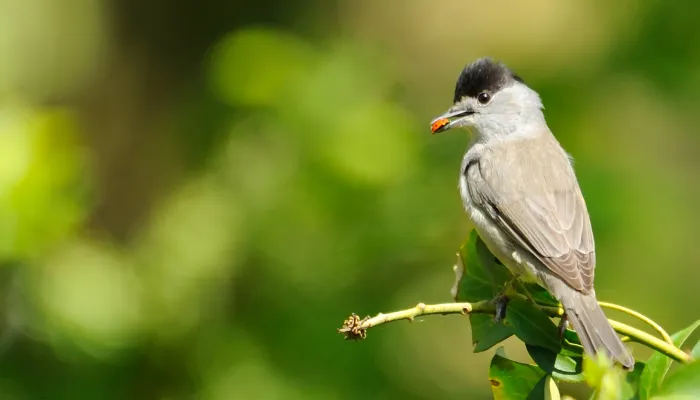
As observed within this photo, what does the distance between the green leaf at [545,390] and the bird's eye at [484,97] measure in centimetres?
198

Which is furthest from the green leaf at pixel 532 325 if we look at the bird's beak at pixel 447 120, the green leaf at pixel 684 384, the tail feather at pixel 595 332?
the bird's beak at pixel 447 120

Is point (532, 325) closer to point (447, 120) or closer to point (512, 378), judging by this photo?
point (512, 378)

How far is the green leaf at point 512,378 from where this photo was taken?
199 cm

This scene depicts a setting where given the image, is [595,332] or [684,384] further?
[595,332]

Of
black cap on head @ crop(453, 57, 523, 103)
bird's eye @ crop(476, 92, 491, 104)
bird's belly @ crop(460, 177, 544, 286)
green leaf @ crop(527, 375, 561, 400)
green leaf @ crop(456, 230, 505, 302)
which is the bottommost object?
green leaf @ crop(527, 375, 561, 400)

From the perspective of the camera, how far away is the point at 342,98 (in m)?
4.32

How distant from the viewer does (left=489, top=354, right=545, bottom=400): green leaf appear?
6.54ft

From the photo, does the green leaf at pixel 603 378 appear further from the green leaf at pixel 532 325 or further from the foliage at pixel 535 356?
the green leaf at pixel 532 325

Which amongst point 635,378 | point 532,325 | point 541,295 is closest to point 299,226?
point 541,295

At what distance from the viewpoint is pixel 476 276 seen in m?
2.40

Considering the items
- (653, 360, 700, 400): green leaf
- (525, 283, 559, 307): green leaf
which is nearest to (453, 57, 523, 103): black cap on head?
(525, 283, 559, 307): green leaf

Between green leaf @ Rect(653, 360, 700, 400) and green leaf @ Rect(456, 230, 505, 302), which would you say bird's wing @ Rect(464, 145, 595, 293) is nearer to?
green leaf @ Rect(456, 230, 505, 302)

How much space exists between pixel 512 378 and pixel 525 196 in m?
1.40

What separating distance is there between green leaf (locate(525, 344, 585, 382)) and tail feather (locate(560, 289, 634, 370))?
68 mm
